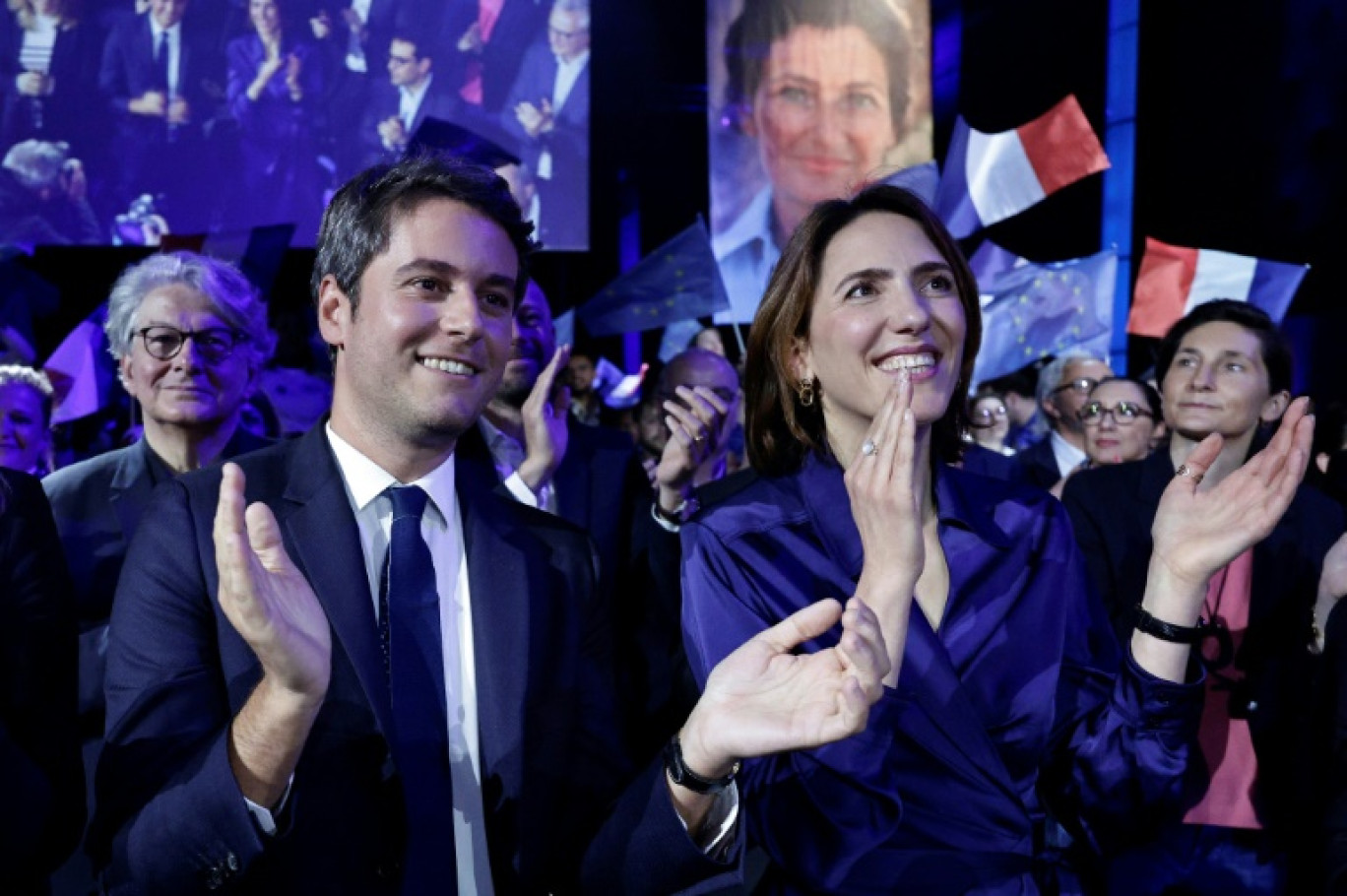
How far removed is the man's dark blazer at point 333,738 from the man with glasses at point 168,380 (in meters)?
1.43

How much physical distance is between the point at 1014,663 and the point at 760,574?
39cm

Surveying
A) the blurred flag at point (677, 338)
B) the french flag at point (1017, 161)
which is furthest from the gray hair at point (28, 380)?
the french flag at point (1017, 161)

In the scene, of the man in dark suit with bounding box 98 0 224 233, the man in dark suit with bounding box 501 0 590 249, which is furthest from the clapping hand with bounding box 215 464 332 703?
the man in dark suit with bounding box 501 0 590 249

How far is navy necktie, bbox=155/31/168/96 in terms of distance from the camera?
8.52 meters

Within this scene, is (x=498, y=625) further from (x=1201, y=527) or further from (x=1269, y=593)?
(x=1269, y=593)

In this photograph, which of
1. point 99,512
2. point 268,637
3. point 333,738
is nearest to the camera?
point 268,637

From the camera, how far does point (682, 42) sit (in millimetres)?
10789

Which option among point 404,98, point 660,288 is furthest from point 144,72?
point 660,288

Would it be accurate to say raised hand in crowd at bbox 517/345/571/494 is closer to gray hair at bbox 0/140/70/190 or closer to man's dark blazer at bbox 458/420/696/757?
man's dark blazer at bbox 458/420/696/757

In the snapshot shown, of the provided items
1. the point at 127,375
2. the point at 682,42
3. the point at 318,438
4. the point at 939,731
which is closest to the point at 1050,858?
the point at 939,731

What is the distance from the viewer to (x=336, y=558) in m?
1.76

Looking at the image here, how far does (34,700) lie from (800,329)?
4.12 ft

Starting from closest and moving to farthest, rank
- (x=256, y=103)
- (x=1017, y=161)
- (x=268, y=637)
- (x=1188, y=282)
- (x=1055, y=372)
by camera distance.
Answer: (x=268, y=637), (x=1055, y=372), (x=1188, y=282), (x=1017, y=161), (x=256, y=103)

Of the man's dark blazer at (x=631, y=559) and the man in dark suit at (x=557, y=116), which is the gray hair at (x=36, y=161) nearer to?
the man in dark suit at (x=557, y=116)
